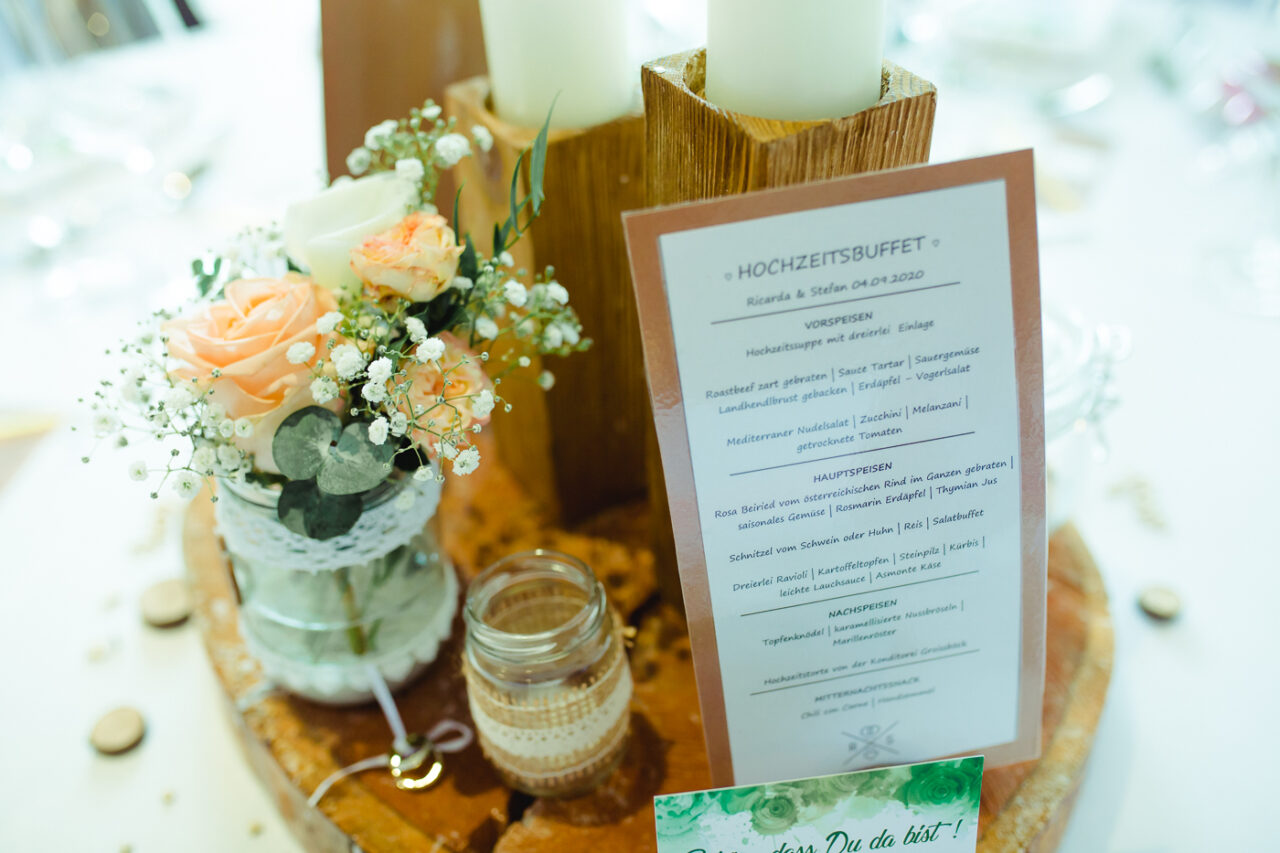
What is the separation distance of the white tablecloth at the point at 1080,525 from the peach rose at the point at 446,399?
32cm

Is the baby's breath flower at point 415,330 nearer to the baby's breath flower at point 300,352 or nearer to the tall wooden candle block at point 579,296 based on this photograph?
the baby's breath flower at point 300,352

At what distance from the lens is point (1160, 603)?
0.70 meters

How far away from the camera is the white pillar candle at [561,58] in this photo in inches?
22.4

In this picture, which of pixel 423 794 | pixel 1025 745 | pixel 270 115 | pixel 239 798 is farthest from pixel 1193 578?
pixel 270 115

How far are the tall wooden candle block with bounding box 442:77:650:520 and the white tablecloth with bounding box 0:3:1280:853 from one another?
32 centimetres

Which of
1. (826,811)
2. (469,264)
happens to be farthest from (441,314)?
(826,811)

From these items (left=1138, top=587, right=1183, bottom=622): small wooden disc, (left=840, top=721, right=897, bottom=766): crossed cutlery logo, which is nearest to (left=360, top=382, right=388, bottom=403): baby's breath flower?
(left=840, top=721, right=897, bottom=766): crossed cutlery logo

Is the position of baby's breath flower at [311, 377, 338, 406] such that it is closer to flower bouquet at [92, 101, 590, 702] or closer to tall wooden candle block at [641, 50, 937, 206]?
flower bouquet at [92, 101, 590, 702]

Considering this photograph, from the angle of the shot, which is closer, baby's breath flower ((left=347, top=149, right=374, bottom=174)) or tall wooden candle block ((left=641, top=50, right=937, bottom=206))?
tall wooden candle block ((left=641, top=50, right=937, bottom=206))

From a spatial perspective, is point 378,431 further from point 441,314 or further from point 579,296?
point 579,296

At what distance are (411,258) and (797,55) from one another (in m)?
0.22

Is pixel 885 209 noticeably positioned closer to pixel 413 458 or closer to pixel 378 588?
pixel 413 458

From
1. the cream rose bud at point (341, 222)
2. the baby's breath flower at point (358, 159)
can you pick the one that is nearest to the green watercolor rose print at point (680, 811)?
the cream rose bud at point (341, 222)

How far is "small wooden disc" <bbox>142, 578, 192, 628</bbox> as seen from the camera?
73cm
